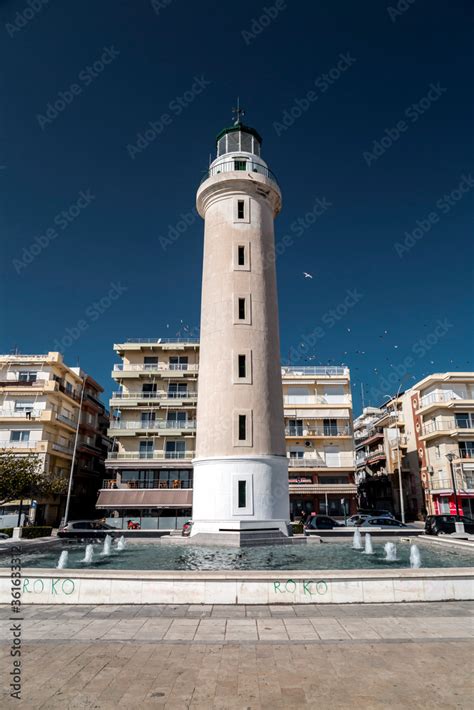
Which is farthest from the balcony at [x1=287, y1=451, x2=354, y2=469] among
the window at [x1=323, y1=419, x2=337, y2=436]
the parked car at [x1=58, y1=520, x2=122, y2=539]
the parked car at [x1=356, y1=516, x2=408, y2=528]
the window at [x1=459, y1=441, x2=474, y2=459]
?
the parked car at [x1=58, y1=520, x2=122, y2=539]

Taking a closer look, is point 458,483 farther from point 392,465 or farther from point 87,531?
point 87,531

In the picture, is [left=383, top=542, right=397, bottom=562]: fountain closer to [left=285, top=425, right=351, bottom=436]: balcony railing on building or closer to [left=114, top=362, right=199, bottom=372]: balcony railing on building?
[left=285, top=425, right=351, bottom=436]: balcony railing on building

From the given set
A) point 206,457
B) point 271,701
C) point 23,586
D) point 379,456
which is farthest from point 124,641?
point 379,456

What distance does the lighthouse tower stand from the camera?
23828 millimetres

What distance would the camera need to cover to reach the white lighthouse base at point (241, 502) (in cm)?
2328

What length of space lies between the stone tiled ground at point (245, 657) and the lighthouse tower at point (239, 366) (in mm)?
13352

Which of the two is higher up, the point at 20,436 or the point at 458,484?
the point at 20,436

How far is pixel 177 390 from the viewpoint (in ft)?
171

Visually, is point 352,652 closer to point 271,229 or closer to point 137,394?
point 271,229

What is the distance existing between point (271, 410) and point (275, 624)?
16.7 m

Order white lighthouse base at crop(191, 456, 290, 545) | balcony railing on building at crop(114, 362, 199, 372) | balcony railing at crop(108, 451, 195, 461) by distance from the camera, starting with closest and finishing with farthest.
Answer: white lighthouse base at crop(191, 456, 290, 545) → balcony railing at crop(108, 451, 195, 461) → balcony railing on building at crop(114, 362, 199, 372)

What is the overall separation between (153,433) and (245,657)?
43.4m

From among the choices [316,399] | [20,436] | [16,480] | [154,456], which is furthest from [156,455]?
[316,399]

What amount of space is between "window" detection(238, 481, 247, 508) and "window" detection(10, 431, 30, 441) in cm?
2961
